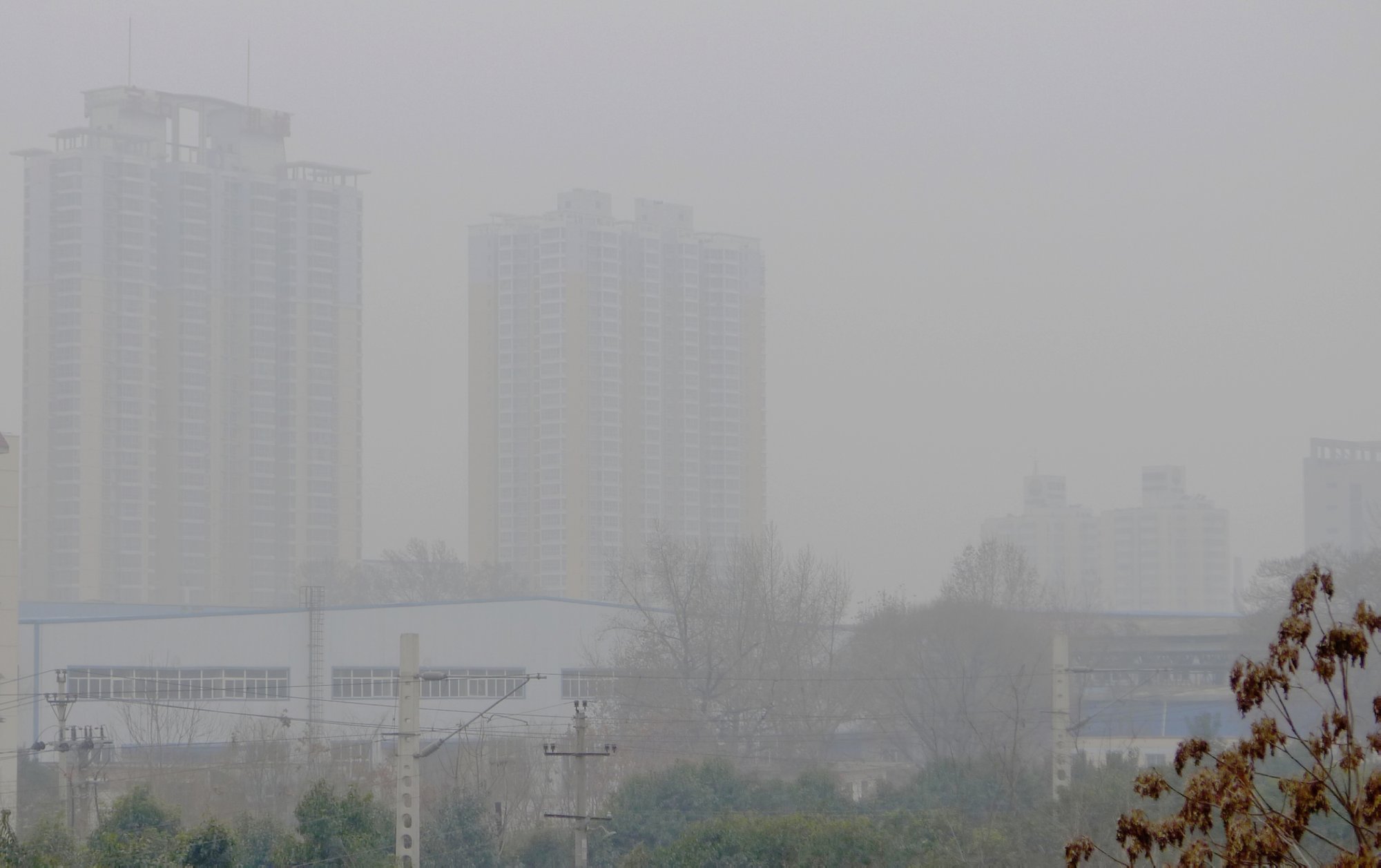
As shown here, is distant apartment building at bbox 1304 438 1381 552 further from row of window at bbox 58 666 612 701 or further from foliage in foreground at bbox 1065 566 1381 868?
foliage in foreground at bbox 1065 566 1381 868

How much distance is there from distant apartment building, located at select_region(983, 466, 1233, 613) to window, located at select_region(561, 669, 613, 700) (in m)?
→ 52.2

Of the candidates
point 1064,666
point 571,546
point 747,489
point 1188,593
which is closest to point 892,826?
point 1064,666

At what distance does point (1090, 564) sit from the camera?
93.4 meters

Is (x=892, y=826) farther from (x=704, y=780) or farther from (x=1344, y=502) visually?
(x=1344, y=502)

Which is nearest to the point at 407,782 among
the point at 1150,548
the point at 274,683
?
the point at 274,683

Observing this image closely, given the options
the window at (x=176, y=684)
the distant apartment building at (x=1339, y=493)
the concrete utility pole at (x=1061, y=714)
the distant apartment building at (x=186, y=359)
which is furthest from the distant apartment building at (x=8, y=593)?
the distant apartment building at (x=1339, y=493)

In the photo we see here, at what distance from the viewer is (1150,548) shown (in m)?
89.9

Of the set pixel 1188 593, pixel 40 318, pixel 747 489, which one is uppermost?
pixel 40 318

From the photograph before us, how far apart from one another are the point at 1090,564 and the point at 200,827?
81.8 m

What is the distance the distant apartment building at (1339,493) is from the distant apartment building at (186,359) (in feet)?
148

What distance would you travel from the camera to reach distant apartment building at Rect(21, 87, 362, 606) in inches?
2175

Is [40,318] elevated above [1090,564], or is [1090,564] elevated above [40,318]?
[40,318]

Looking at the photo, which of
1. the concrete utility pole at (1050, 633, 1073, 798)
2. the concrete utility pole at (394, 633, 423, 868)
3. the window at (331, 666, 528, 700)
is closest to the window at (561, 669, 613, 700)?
the window at (331, 666, 528, 700)

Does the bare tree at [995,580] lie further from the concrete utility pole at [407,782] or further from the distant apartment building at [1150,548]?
the distant apartment building at [1150,548]
